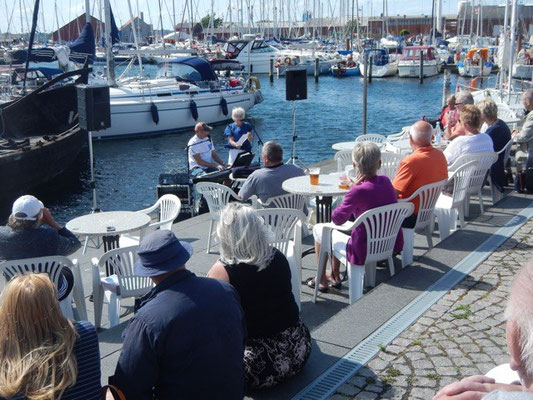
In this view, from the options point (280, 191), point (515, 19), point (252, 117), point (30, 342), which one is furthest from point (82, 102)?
point (252, 117)

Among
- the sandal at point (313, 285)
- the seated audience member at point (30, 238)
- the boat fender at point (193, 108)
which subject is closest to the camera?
the seated audience member at point (30, 238)

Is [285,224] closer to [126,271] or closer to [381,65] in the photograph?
[126,271]

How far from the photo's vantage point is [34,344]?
2525 millimetres

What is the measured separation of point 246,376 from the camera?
3.60 m

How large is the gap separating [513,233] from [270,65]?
48580mm

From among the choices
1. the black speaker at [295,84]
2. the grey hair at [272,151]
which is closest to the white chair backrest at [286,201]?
Result: the grey hair at [272,151]

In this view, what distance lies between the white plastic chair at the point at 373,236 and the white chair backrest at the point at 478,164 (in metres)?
2.09

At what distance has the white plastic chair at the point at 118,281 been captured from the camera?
4.91 meters

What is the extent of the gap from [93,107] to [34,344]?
714 centimetres

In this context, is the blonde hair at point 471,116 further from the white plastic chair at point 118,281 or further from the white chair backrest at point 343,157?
the white plastic chair at point 118,281

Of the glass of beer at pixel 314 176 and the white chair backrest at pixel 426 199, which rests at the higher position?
the glass of beer at pixel 314 176

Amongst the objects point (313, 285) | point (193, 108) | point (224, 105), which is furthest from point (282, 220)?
point (224, 105)

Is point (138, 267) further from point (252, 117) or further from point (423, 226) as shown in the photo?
point (252, 117)

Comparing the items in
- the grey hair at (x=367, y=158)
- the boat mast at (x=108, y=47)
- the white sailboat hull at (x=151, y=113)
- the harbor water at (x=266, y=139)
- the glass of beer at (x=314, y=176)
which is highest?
the boat mast at (x=108, y=47)
